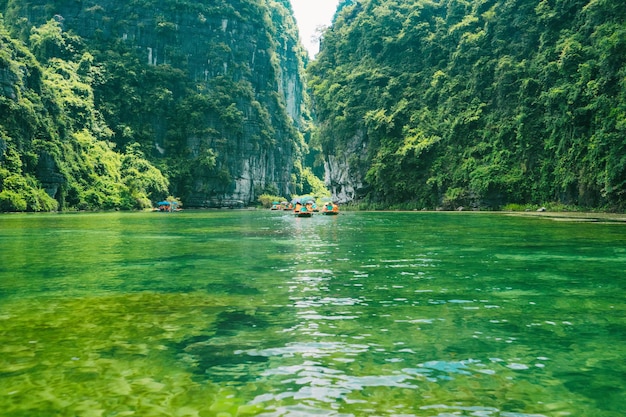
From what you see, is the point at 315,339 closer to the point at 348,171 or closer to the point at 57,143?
the point at 57,143

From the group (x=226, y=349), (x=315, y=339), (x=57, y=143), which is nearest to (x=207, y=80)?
(x=57, y=143)

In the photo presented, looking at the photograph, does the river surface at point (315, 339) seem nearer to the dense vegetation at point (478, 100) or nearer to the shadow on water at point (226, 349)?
the shadow on water at point (226, 349)

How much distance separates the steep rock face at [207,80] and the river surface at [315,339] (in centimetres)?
7919

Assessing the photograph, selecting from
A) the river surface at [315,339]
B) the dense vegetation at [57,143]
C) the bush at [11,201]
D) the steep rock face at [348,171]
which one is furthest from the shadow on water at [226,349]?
the steep rock face at [348,171]

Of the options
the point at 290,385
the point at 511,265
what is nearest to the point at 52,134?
the point at 511,265

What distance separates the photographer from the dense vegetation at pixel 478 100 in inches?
1459

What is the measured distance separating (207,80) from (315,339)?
3854 inches

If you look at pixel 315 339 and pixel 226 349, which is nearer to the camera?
pixel 226 349

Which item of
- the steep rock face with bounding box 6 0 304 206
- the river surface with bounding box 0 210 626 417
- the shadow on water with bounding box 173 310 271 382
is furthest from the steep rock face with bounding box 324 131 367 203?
the shadow on water with bounding box 173 310 271 382

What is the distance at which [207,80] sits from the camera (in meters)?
98.0

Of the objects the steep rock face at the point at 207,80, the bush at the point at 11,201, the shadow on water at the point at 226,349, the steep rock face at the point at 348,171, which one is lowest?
the shadow on water at the point at 226,349

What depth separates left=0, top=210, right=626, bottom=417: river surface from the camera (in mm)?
3928

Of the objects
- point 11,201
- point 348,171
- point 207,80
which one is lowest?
point 11,201

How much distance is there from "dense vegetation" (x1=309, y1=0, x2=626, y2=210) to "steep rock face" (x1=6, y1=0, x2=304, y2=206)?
2521 centimetres
